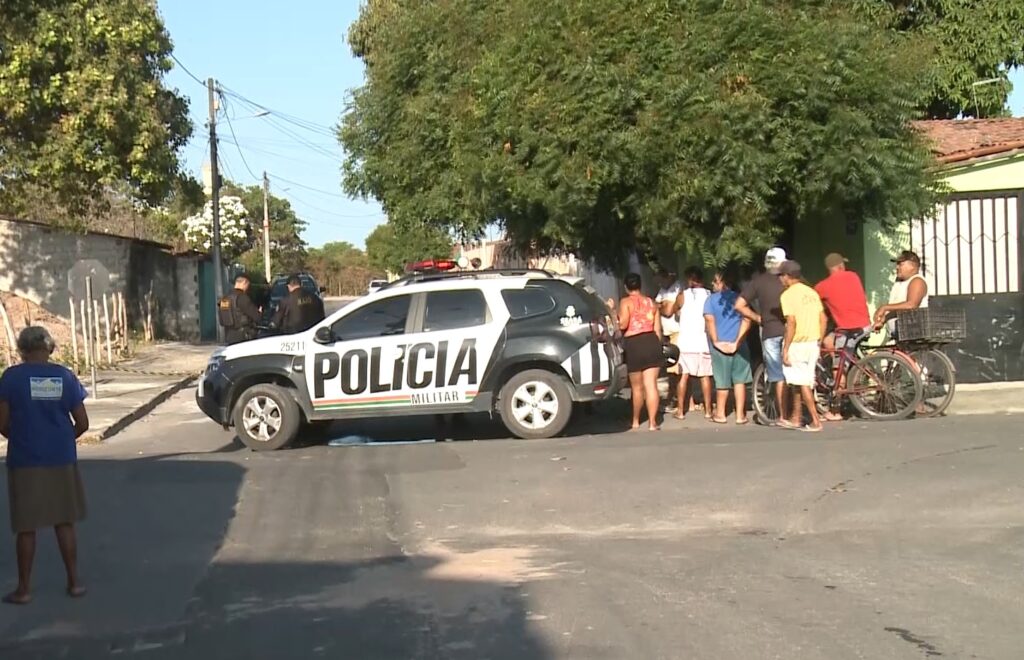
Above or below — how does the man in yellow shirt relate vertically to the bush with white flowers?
below

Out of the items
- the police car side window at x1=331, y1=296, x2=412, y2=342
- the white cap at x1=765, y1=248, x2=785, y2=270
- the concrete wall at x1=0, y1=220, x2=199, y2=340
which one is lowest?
the police car side window at x1=331, y1=296, x2=412, y2=342

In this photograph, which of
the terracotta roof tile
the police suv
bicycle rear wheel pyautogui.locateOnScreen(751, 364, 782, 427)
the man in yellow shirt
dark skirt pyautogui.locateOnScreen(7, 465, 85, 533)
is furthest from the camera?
the terracotta roof tile

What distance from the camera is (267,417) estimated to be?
40.4 ft

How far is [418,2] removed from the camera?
19031 millimetres

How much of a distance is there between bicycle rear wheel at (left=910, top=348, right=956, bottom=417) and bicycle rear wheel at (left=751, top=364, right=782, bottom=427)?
158 cm

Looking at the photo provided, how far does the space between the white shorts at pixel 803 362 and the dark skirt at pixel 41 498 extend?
7558 mm

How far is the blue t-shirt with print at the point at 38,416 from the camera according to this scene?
21.9 ft

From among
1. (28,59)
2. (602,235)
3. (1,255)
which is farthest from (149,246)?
(602,235)

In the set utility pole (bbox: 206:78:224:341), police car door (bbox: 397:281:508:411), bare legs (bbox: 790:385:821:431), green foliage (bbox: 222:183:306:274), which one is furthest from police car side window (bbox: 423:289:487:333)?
green foliage (bbox: 222:183:306:274)

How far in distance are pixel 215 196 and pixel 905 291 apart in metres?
23.9

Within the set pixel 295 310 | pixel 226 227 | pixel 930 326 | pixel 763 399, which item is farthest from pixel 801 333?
pixel 226 227

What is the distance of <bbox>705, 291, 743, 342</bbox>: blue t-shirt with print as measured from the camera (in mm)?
12852

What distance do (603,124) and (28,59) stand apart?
13579mm

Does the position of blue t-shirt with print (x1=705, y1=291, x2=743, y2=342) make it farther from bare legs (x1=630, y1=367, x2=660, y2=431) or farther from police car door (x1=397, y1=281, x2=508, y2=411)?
police car door (x1=397, y1=281, x2=508, y2=411)
